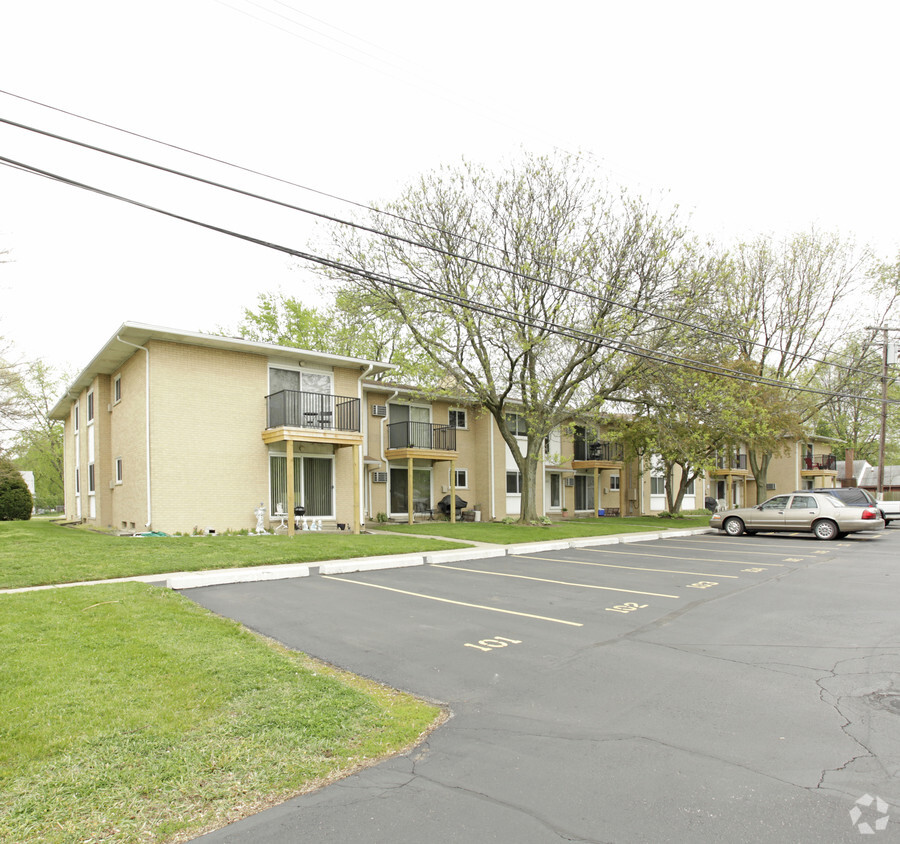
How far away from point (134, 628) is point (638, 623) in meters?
5.81

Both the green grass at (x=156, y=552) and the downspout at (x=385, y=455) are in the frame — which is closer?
the green grass at (x=156, y=552)

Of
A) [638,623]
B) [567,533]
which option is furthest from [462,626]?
[567,533]

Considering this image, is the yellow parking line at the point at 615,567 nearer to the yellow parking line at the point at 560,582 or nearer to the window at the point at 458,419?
the yellow parking line at the point at 560,582

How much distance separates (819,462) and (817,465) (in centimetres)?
63

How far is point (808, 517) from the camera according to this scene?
20.3 meters

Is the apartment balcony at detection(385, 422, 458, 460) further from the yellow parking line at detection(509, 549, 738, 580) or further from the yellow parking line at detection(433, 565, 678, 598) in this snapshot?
the yellow parking line at detection(433, 565, 678, 598)

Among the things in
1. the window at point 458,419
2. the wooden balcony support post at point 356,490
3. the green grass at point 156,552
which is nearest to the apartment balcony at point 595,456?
the window at point 458,419

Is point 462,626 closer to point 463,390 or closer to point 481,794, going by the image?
point 481,794

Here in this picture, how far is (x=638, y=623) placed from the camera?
7.79 metres

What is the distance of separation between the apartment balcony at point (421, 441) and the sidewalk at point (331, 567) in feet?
21.8

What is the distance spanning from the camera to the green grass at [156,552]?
35.1 ft

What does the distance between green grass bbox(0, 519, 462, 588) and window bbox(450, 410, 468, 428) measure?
10.6 m

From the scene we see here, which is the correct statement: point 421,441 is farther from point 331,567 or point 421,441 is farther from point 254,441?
point 331,567

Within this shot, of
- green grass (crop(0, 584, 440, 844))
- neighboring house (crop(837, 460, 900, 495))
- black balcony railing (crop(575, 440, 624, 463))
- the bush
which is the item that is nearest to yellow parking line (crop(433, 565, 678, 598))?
green grass (crop(0, 584, 440, 844))
